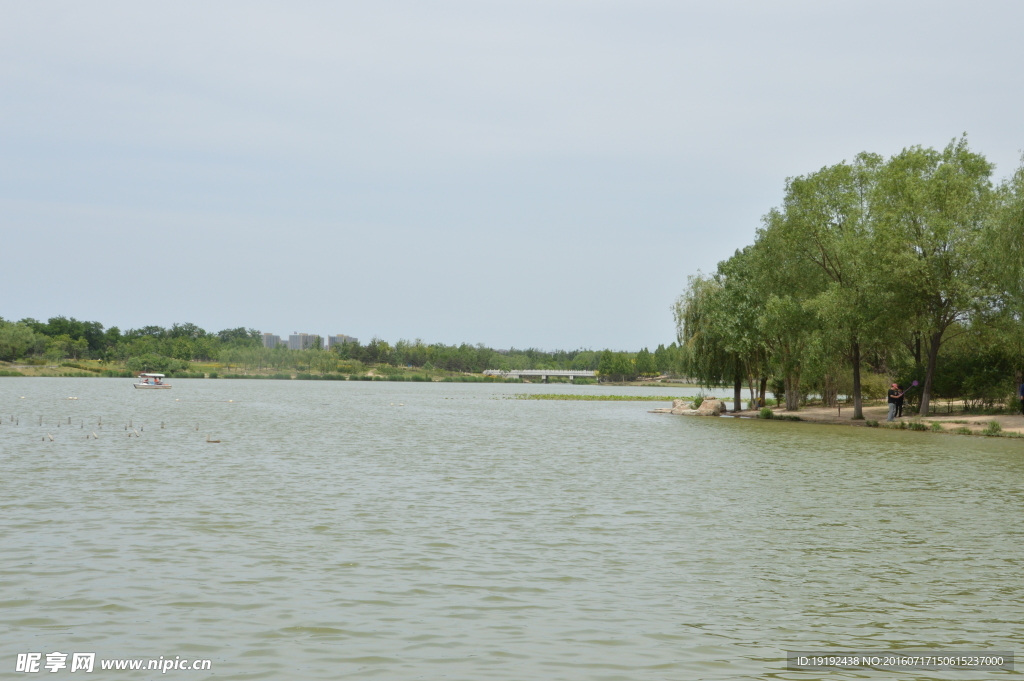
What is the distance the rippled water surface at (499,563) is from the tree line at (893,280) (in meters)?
18.5

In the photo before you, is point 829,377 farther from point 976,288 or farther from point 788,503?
point 788,503

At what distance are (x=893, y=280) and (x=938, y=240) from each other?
119 inches

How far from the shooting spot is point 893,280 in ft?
146

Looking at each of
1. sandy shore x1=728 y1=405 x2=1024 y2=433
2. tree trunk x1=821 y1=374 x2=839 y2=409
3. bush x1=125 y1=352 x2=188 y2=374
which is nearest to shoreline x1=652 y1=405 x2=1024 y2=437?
sandy shore x1=728 y1=405 x2=1024 y2=433

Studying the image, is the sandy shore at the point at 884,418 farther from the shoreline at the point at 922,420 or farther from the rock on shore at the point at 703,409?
the rock on shore at the point at 703,409

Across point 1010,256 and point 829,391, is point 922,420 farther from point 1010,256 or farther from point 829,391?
point 829,391

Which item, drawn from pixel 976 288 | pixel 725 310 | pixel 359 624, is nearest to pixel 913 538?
pixel 359 624

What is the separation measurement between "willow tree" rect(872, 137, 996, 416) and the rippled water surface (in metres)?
18.4

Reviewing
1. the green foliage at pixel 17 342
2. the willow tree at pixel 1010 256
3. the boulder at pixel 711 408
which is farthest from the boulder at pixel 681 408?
the green foliage at pixel 17 342

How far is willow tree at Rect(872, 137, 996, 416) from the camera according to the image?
144 feet

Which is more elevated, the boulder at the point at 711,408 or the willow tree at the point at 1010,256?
the willow tree at the point at 1010,256

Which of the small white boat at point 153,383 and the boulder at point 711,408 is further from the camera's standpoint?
the small white boat at point 153,383

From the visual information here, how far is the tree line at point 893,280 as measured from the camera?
4372cm

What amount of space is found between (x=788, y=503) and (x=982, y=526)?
165 inches
